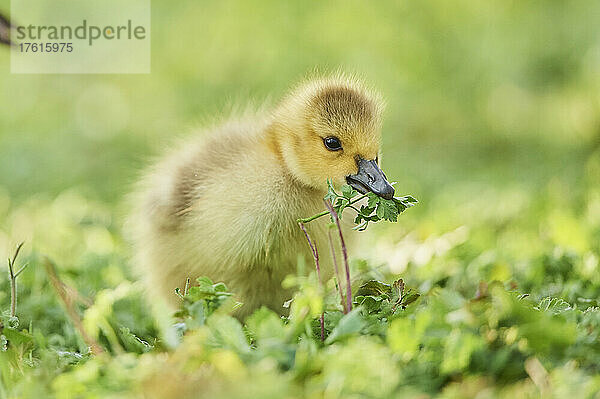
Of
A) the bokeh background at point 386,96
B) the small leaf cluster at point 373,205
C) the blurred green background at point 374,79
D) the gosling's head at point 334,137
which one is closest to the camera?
the small leaf cluster at point 373,205

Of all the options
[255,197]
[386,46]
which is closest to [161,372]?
[255,197]

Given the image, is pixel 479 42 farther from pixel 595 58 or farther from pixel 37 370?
pixel 37 370

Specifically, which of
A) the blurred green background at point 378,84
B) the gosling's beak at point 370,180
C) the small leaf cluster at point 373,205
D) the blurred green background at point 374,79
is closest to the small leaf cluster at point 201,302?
the small leaf cluster at point 373,205

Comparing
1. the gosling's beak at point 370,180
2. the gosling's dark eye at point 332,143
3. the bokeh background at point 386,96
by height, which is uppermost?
the bokeh background at point 386,96

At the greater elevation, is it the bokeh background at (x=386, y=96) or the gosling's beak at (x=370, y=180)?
the bokeh background at (x=386, y=96)

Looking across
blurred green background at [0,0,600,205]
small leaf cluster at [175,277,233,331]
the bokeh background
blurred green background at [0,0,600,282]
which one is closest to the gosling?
small leaf cluster at [175,277,233,331]

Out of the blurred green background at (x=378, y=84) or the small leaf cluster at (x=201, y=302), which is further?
the blurred green background at (x=378, y=84)

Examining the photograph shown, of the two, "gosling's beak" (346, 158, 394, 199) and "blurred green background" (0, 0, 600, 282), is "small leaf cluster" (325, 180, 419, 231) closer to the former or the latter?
"gosling's beak" (346, 158, 394, 199)

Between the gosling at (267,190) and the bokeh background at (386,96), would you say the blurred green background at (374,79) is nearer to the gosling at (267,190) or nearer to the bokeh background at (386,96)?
the bokeh background at (386,96)
